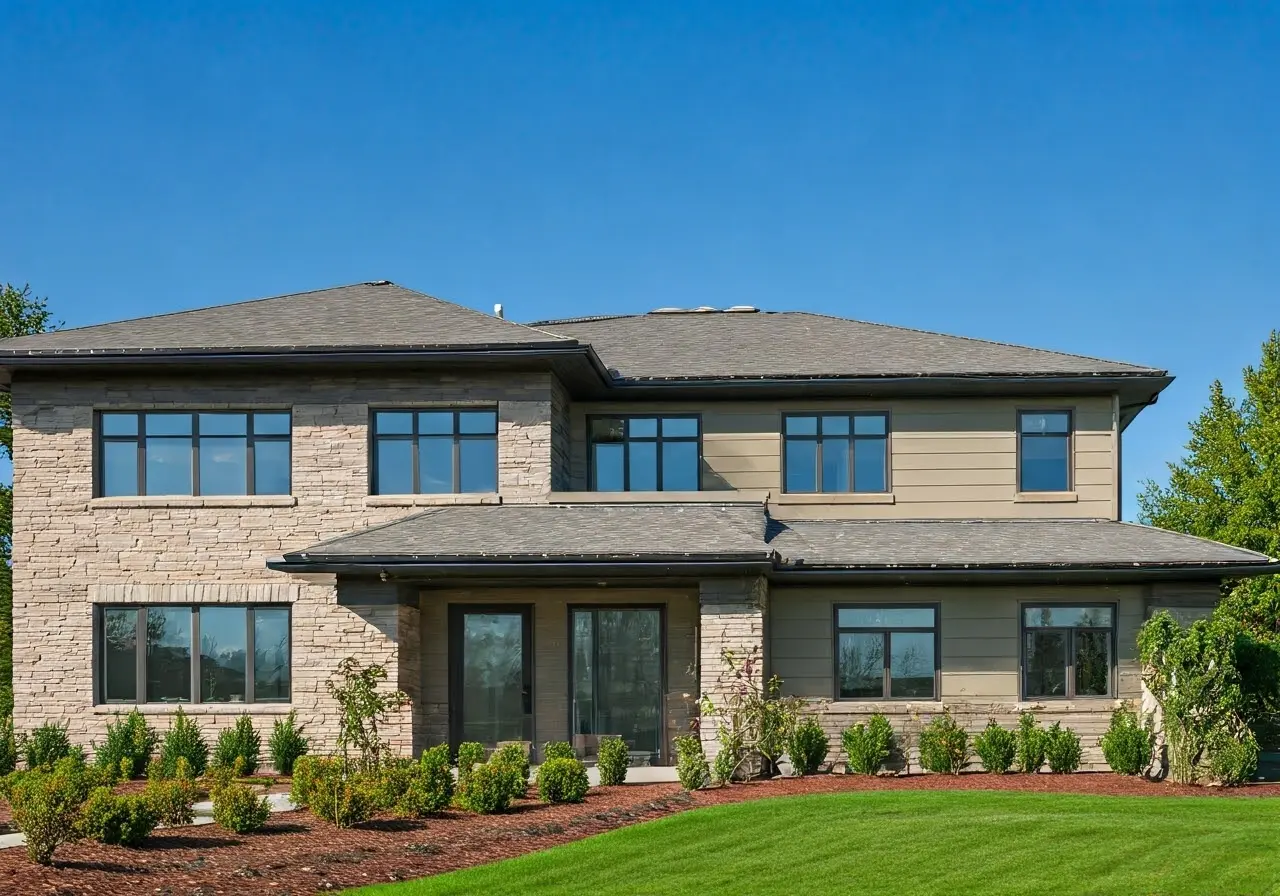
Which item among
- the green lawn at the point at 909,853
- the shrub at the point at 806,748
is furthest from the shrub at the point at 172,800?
the shrub at the point at 806,748

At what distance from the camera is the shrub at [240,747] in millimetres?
21234

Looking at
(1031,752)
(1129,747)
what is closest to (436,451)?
(1031,752)

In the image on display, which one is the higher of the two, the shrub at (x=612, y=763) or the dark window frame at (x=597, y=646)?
the dark window frame at (x=597, y=646)

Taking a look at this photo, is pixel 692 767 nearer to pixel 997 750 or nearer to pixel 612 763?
pixel 612 763

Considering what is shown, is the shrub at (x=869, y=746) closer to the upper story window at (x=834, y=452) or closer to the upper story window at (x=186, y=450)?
the upper story window at (x=834, y=452)

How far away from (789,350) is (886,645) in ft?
20.1

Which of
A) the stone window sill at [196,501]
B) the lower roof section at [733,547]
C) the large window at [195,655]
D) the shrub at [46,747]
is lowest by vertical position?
the shrub at [46,747]

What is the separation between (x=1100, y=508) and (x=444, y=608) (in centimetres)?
1061

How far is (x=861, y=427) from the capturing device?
2464 centimetres

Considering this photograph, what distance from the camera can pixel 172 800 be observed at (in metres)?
14.5

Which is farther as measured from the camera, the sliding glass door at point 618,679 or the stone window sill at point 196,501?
the stone window sill at point 196,501

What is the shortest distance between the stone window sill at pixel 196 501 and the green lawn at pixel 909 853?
9.45 meters

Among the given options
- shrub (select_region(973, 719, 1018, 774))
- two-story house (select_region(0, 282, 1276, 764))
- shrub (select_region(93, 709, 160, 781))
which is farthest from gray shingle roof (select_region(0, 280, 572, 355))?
shrub (select_region(973, 719, 1018, 774))

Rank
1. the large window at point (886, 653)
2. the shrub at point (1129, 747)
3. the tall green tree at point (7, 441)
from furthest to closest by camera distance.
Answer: the tall green tree at point (7, 441) → the large window at point (886, 653) → the shrub at point (1129, 747)
